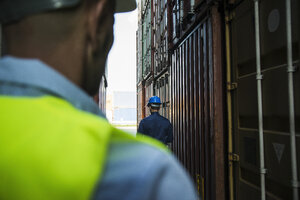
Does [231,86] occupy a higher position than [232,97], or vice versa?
[231,86]

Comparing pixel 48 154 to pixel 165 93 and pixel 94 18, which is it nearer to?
pixel 94 18

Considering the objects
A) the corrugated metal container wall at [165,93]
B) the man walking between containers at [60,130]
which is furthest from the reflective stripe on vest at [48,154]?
the corrugated metal container wall at [165,93]

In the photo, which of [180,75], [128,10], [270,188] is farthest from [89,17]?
[180,75]

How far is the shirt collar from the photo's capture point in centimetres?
60

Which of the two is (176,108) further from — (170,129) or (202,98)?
(202,98)

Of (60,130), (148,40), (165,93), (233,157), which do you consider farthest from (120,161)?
(148,40)

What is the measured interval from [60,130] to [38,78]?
153mm

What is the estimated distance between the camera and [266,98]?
251 cm

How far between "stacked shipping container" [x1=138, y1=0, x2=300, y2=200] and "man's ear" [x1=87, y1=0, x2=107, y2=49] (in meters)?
1.76

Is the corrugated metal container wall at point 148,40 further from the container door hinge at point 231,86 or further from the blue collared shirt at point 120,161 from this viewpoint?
the blue collared shirt at point 120,161

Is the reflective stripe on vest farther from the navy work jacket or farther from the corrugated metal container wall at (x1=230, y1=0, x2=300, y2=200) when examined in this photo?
the navy work jacket

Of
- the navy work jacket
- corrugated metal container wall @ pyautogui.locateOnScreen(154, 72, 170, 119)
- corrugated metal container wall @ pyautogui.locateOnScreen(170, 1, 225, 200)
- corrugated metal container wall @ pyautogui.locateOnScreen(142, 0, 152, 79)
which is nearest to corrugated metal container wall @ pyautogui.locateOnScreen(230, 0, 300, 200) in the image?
corrugated metal container wall @ pyautogui.locateOnScreen(170, 1, 225, 200)

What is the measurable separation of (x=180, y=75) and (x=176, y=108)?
0.80m

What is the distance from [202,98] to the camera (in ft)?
13.6
